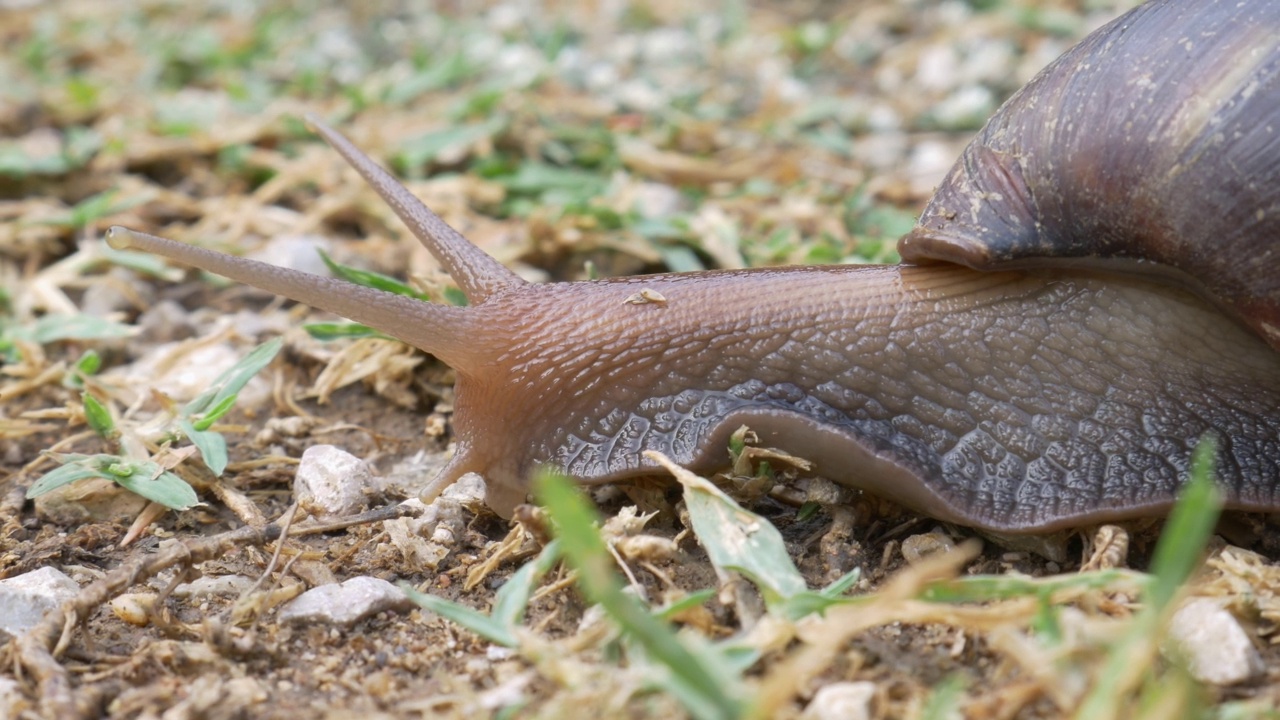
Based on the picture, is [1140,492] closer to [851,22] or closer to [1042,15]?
[1042,15]

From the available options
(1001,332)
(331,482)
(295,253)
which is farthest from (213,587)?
(1001,332)

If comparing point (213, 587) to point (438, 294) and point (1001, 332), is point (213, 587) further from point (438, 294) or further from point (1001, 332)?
point (1001, 332)

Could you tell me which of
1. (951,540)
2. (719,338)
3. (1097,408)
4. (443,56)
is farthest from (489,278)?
(443,56)

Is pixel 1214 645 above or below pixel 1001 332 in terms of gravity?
below

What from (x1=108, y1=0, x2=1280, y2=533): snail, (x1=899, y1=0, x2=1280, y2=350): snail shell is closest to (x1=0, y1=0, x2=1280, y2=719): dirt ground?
(x1=108, y1=0, x2=1280, y2=533): snail

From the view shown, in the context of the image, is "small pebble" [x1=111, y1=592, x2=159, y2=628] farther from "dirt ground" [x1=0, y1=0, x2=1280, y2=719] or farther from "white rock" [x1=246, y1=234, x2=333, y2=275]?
"white rock" [x1=246, y1=234, x2=333, y2=275]

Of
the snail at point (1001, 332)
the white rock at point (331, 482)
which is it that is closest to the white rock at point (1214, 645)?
the snail at point (1001, 332)

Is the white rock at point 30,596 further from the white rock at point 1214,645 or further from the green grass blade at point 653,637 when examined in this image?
the white rock at point 1214,645
